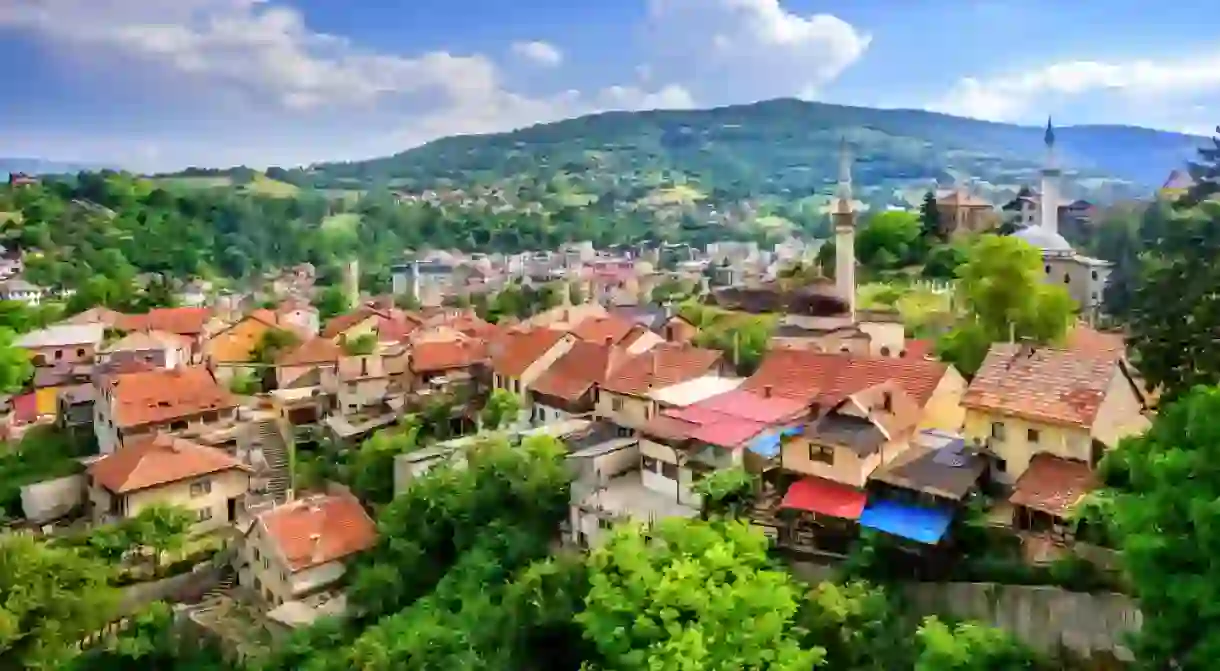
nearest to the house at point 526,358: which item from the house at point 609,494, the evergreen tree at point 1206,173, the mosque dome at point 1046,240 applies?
the house at point 609,494

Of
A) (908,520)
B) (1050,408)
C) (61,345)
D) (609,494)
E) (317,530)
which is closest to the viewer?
(908,520)

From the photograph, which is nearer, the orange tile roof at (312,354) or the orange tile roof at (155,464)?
the orange tile roof at (155,464)

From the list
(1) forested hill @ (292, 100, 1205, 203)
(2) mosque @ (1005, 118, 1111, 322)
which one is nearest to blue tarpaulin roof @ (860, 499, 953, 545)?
(2) mosque @ (1005, 118, 1111, 322)

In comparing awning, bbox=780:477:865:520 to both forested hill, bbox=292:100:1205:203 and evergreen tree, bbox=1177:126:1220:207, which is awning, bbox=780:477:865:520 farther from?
forested hill, bbox=292:100:1205:203

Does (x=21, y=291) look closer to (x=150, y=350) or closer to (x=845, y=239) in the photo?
(x=150, y=350)

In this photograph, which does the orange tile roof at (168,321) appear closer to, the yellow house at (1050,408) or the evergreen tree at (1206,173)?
the yellow house at (1050,408)

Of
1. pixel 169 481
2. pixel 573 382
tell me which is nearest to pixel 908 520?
pixel 573 382

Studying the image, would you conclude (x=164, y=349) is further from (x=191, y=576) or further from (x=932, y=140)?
(x=932, y=140)
